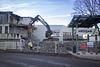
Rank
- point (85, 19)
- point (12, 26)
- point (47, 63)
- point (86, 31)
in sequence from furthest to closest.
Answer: point (12, 26), point (86, 31), point (85, 19), point (47, 63)

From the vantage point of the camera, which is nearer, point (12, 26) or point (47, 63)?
point (47, 63)

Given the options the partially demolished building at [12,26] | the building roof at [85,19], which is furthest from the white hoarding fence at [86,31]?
the partially demolished building at [12,26]

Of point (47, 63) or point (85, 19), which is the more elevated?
point (85, 19)

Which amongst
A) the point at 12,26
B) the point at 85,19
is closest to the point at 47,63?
the point at 85,19

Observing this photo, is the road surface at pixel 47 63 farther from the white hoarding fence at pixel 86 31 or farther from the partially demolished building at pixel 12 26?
the partially demolished building at pixel 12 26

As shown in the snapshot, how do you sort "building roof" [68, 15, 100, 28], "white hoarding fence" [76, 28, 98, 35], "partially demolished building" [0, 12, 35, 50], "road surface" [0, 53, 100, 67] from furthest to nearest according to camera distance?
1. "partially demolished building" [0, 12, 35, 50]
2. "white hoarding fence" [76, 28, 98, 35]
3. "building roof" [68, 15, 100, 28]
4. "road surface" [0, 53, 100, 67]

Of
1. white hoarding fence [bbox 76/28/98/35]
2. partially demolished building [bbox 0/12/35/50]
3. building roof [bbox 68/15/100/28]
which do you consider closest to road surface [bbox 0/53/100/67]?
building roof [bbox 68/15/100/28]

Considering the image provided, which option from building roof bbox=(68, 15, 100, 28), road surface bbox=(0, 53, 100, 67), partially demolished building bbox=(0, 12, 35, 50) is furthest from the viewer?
partially demolished building bbox=(0, 12, 35, 50)

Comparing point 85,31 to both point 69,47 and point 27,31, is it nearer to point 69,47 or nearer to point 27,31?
point 69,47

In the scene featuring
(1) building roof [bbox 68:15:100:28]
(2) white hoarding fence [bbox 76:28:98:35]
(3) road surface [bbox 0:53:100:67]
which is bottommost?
(3) road surface [bbox 0:53:100:67]

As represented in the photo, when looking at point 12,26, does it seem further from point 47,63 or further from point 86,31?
point 47,63

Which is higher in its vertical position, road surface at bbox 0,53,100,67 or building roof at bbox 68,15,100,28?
building roof at bbox 68,15,100,28

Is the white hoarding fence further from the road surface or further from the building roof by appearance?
the road surface

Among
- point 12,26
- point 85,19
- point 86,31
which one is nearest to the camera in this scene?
point 85,19
